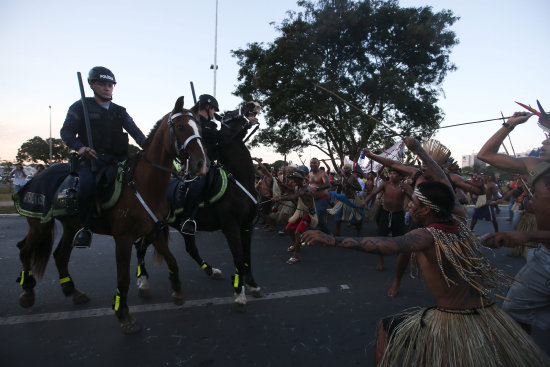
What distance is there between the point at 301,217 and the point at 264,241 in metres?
1.87

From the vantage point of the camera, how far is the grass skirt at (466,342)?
1881 mm

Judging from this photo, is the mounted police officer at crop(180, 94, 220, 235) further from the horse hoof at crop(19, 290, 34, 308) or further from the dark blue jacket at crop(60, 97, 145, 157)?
the horse hoof at crop(19, 290, 34, 308)

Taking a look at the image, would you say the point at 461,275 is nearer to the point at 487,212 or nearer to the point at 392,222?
the point at 392,222

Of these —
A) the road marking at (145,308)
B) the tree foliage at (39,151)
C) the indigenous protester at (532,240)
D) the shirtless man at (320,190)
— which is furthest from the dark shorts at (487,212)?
the tree foliage at (39,151)

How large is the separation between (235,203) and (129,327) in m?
1.86

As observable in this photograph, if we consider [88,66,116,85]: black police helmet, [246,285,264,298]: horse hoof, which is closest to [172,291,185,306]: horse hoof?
[246,285,264,298]: horse hoof

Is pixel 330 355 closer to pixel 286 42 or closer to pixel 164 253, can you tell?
pixel 164 253

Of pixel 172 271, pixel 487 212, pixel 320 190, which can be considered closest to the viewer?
pixel 172 271

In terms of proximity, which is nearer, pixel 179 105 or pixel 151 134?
pixel 179 105

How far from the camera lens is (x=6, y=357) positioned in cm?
281

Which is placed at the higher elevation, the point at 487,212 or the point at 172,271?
the point at 487,212

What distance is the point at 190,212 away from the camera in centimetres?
438

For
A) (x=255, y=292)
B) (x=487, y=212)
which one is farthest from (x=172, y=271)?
(x=487, y=212)

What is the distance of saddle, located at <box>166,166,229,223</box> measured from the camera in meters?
4.24
